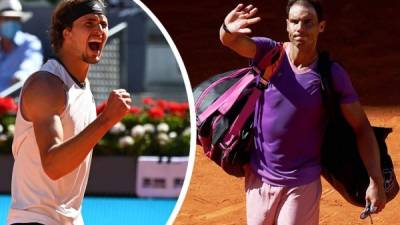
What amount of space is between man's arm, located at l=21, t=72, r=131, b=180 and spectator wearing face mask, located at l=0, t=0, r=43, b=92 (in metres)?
1.97

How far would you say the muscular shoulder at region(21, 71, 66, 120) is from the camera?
135 inches

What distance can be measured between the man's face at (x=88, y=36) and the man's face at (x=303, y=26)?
81cm

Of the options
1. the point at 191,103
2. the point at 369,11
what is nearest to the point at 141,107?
the point at 369,11

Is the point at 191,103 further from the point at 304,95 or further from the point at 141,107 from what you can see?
the point at 141,107

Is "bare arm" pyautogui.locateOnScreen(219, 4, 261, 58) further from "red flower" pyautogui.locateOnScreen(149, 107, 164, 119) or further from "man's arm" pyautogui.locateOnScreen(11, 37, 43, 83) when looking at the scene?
"red flower" pyautogui.locateOnScreen(149, 107, 164, 119)

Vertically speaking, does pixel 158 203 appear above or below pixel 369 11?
below

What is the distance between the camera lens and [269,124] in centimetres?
415

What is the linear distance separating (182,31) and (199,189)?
1.03 metres

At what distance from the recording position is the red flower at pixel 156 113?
244 inches

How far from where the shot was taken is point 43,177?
348cm

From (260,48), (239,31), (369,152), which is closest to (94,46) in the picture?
(239,31)

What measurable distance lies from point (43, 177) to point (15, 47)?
234 centimetres

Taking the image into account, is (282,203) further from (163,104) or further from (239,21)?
(163,104)

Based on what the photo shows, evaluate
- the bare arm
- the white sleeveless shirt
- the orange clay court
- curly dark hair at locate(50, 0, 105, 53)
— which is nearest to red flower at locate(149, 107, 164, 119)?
the orange clay court
